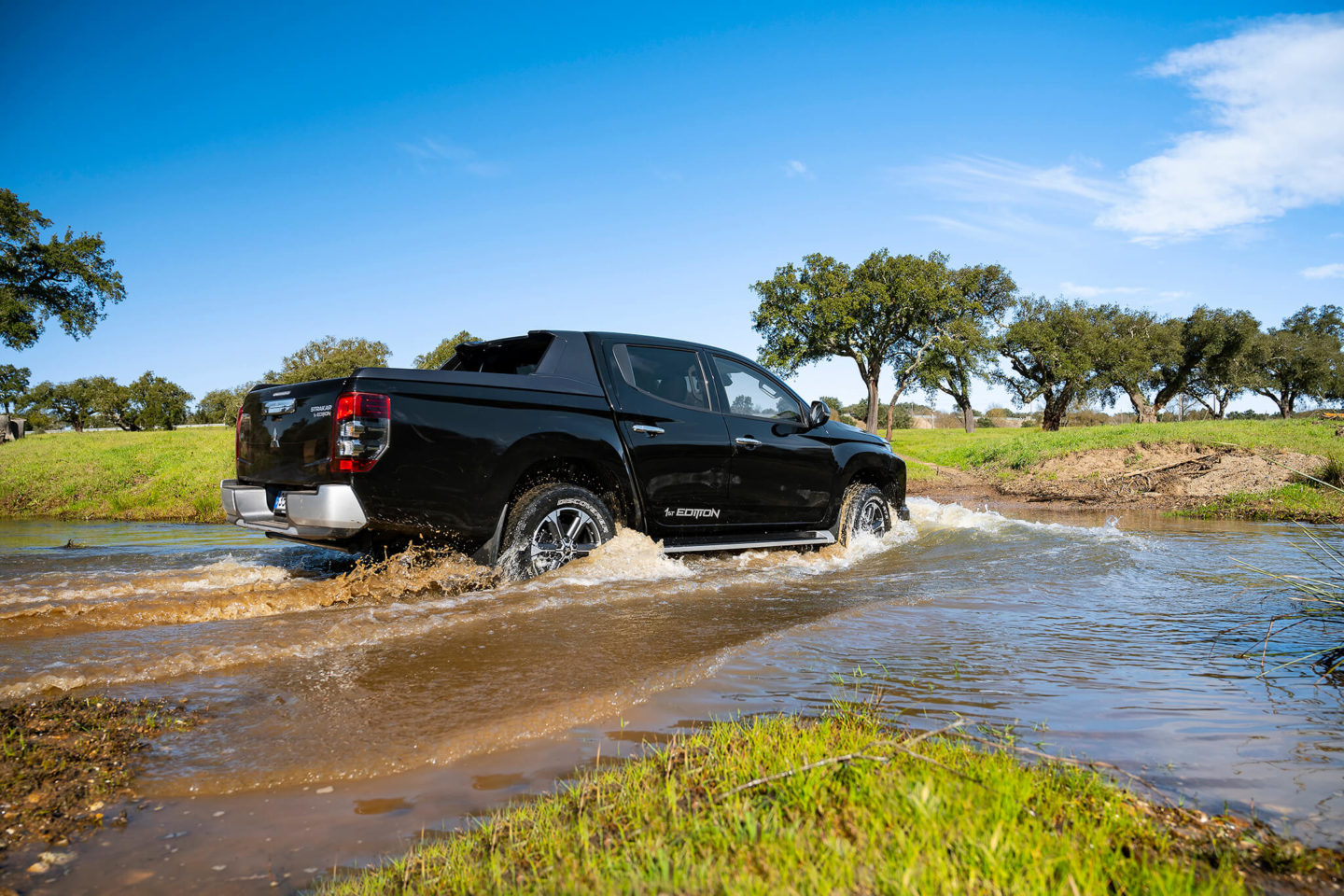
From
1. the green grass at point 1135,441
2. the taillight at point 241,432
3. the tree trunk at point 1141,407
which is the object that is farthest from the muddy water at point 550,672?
the tree trunk at point 1141,407

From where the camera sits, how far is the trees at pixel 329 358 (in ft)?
194

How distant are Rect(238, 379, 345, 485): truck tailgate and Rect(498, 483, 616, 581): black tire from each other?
1206 millimetres

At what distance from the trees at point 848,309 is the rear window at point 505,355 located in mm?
30948

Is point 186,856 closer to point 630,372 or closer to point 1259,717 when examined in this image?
point 1259,717

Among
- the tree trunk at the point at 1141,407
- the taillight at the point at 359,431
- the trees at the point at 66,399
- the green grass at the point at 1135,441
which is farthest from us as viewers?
the trees at the point at 66,399

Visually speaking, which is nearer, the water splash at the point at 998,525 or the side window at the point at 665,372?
the side window at the point at 665,372

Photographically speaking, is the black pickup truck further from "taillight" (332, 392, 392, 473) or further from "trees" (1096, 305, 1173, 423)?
"trees" (1096, 305, 1173, 423)

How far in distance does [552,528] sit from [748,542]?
6.41 ft

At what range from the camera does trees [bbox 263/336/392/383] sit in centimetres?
5919

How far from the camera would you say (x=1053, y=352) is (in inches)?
1629

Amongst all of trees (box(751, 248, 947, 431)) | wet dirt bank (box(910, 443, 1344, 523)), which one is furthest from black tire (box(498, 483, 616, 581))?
trees (box(751, 248, 947, 431))

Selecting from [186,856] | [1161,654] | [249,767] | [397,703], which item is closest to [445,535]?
[397,703]

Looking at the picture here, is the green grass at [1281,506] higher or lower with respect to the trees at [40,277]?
lower

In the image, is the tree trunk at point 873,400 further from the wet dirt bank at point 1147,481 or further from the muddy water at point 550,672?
the muddy water at point 550,672
